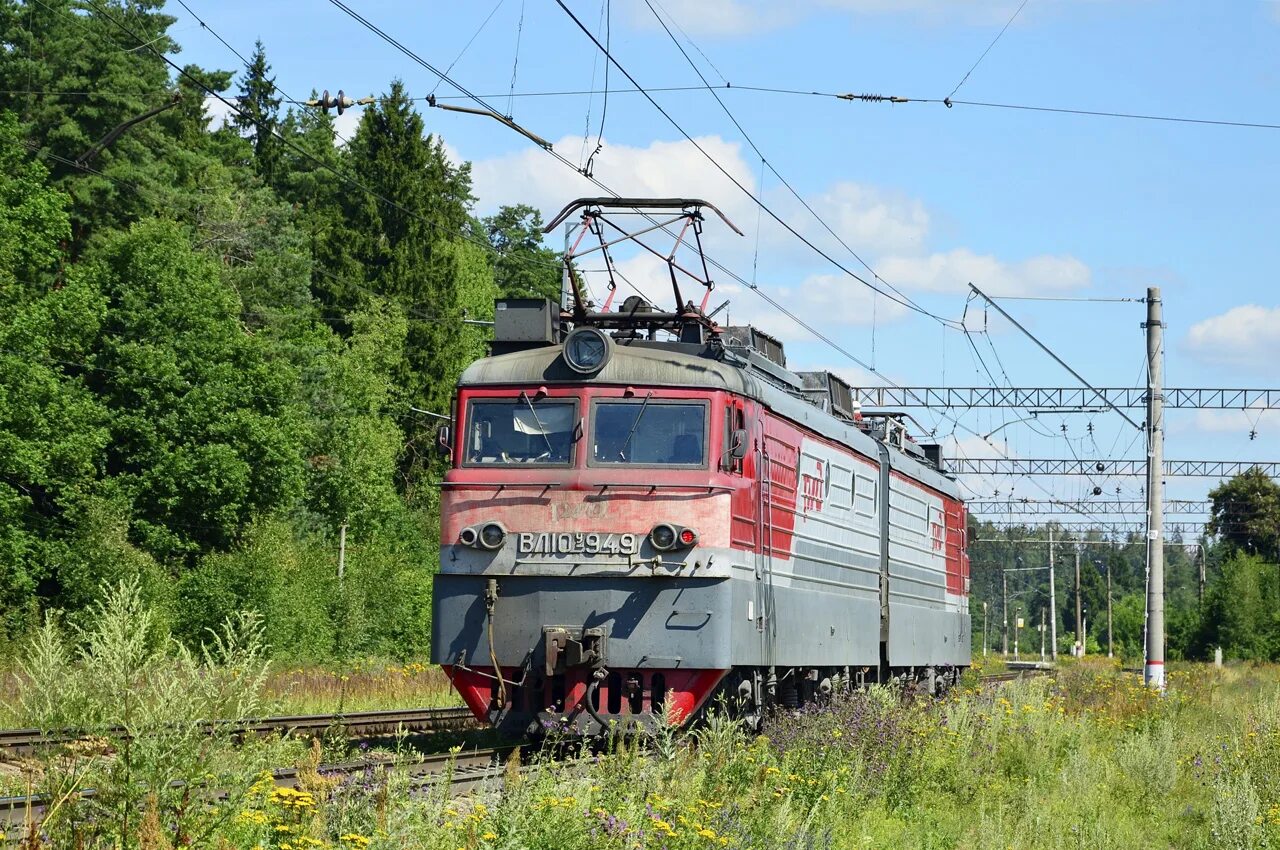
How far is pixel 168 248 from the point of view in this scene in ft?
135

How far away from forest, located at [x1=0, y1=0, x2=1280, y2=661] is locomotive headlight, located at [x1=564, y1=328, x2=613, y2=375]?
27.0 ft

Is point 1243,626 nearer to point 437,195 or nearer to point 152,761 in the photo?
point 437,195

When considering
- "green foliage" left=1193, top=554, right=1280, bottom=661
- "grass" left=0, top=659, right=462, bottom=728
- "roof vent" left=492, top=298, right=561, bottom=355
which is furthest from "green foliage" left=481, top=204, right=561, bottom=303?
"roof vent" left=492, top=298, right=561, bottom=355

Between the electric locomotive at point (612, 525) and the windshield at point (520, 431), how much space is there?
13mm

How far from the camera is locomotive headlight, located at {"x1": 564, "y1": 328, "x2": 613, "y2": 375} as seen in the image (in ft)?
46.7

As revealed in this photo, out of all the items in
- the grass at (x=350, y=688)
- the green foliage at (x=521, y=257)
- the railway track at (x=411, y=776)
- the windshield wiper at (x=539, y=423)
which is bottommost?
the railway track at (x=411, y=776)

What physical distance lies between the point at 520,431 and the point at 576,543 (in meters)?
1.22

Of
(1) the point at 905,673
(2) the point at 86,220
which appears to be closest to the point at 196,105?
(2) the point at 86,220

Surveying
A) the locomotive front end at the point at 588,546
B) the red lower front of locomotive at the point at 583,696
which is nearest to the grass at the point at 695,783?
the red lower front of locomotive at the point at 583,696

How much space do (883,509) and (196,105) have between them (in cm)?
5279

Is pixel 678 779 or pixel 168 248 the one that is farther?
pixel 168 248

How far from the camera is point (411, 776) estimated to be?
10523 mm

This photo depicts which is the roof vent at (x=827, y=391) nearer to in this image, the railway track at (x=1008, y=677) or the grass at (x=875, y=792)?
the grass at (x=875, y=792)

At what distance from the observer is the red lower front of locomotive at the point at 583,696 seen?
1361 centimetres
